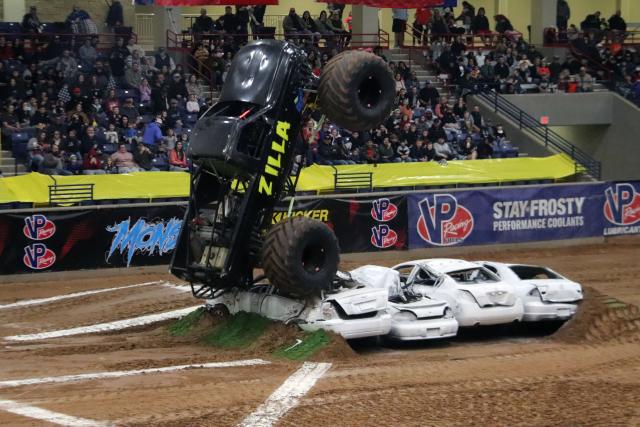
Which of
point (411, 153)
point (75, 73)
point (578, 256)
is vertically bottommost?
point (578, 256)

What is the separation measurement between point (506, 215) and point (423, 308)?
1218 cm

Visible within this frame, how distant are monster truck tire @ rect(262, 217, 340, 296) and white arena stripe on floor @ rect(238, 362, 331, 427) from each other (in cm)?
128

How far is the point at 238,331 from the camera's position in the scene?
19172 mm

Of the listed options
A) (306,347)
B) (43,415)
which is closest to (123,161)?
(306,347)

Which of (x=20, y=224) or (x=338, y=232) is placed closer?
(x=20, y=224)

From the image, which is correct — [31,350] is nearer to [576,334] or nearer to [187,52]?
[576,334]

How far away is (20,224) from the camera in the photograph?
24.9 metres

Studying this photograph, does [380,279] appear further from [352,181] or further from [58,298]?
[352,181]

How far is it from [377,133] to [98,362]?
16.4 meters

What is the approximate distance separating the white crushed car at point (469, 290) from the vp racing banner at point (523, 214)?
9.00 m

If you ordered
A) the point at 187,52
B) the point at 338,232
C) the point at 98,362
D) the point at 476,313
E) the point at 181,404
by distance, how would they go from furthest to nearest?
1. the point at 187,52
2. the point at 338,232
3. the point at 476,313
4. the point at 98,362
5. the point at 181,404

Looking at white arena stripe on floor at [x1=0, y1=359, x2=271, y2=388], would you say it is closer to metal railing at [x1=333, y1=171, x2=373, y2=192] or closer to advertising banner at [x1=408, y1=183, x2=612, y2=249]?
advertising banner at [x1=408, y1=183, x2=612, y2=249]

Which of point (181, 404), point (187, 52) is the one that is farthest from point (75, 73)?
point (181, 404)

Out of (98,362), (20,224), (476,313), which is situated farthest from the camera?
(20,224)
